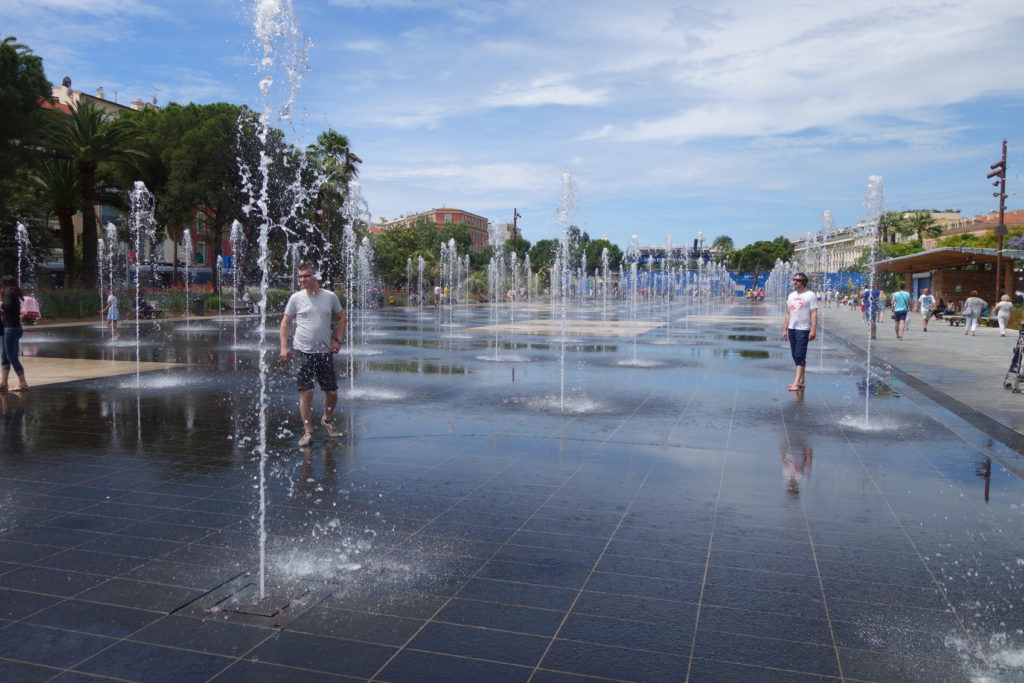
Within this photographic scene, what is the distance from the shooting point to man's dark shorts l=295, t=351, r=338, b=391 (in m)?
6.74

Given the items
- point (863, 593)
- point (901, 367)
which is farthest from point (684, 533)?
point (901, 367)

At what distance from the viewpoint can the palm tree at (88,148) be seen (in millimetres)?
28234

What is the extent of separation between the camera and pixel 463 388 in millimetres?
10516

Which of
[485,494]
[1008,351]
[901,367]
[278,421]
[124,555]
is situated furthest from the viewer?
[1008,351]

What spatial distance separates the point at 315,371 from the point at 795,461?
4.26 metres

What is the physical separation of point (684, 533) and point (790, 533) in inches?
25.1

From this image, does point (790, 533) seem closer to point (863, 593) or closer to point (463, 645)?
point (863, 593)

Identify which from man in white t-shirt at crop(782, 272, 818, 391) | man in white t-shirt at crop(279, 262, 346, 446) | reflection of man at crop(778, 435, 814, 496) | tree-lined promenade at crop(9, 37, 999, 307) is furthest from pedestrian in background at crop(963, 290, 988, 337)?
man in white t-shirt at crop(279, 262, 346, 446)

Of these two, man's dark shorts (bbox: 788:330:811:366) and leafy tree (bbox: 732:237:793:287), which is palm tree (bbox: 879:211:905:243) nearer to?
leafy tree (bbox: 732:237:793:287)

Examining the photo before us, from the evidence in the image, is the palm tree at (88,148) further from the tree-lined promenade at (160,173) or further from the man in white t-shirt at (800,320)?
the man in white t-shirt at (800,320)

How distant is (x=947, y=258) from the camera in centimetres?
3250

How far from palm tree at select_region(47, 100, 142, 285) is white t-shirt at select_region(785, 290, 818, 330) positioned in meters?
27.9

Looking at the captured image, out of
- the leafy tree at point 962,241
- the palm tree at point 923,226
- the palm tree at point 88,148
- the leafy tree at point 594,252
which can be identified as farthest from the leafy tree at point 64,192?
the leafy tree at point 594,252

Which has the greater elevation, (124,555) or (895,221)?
(895,221)
